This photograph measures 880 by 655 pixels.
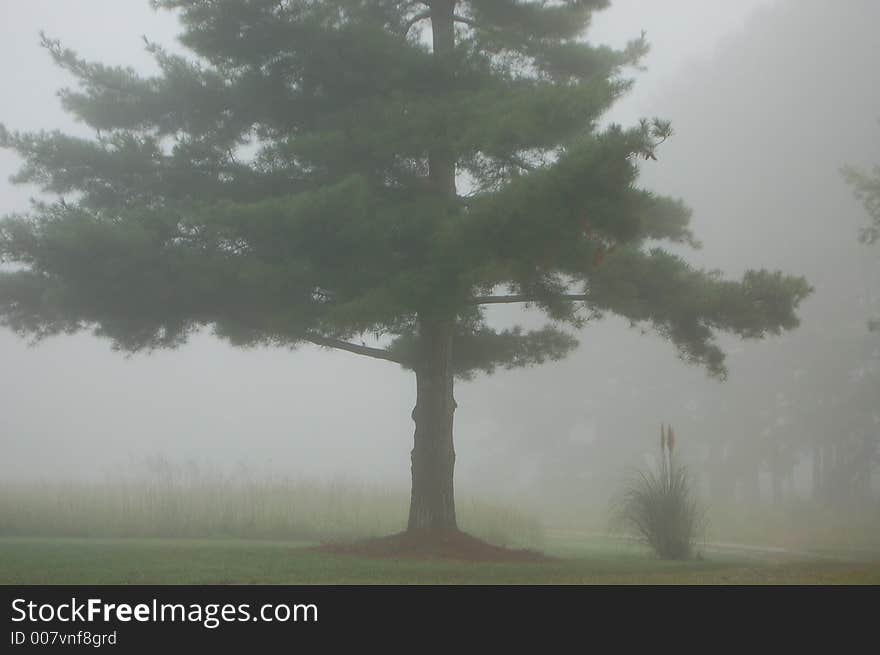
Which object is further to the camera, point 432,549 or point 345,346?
point 345,346

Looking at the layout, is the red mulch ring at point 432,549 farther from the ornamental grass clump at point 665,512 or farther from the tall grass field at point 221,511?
the tall grass field at point 221,511

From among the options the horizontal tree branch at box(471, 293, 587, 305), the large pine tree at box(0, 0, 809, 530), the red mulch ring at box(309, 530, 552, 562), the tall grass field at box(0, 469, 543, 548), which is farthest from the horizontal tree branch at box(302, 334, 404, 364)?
the tall grass field at box(0, 469, 543, 548)

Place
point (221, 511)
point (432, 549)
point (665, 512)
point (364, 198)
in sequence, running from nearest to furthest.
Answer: point (364, 198)
point (432, 549)
point (665, 512)
point (221, 511)

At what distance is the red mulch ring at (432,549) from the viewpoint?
41.5ft

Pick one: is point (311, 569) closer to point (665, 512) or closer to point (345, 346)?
point (345, 346)

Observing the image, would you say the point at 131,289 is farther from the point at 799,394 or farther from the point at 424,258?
the point at 799,394

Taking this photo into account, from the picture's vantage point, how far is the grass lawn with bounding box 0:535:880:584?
9945mm

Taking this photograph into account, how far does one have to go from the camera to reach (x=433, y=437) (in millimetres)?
13680

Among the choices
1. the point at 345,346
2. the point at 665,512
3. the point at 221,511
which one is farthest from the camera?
the point at 221,511

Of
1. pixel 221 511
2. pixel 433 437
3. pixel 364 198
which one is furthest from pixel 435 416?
pixel 221 511

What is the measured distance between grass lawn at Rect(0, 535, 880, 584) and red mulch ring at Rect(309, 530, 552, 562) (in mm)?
473

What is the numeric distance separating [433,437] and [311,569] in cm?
326
